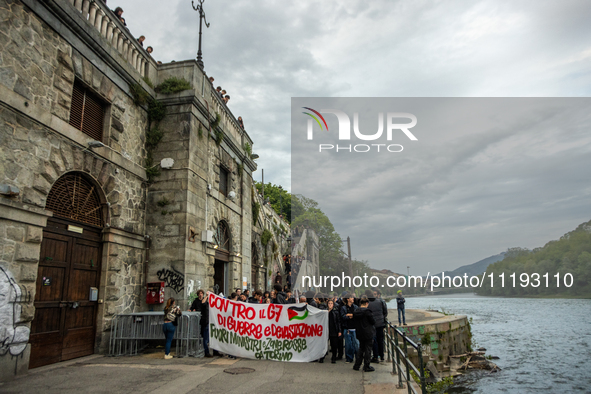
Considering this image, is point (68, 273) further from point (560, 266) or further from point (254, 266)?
point (560, 266)

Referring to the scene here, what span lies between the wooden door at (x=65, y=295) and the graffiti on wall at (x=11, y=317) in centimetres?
67

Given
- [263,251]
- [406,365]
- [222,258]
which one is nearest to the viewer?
[406,365]

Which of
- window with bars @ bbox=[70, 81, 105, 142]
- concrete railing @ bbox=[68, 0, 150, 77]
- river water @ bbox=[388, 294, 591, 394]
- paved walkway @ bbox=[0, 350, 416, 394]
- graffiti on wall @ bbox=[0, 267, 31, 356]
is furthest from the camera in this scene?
river water @ bbox=[388, 294, 591, 394]

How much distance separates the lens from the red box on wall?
11258 mm

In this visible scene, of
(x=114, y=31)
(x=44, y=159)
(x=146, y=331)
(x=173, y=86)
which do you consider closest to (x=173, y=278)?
(x=146, y=331)

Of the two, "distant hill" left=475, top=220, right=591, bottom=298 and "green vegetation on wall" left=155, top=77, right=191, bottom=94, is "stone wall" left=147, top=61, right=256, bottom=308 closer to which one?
"green vegetation on wall" left=155, top=77, right=191, bottom=94

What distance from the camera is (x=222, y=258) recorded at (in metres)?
15.3

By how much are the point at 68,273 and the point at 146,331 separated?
2.57 m

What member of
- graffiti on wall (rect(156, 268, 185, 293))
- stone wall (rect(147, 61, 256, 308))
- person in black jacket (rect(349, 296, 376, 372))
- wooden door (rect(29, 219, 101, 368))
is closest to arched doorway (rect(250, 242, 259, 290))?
stone wall (rect(147, 61, 256, 308))

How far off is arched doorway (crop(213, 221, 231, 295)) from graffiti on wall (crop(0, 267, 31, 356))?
7.86 metres

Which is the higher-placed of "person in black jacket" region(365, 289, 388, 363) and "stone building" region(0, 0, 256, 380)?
"stone building" region(0, 0, 256, 380)

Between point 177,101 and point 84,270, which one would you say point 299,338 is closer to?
point 84,270

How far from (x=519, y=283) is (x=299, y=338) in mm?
129564

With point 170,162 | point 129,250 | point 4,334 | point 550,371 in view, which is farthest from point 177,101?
point 550,371
